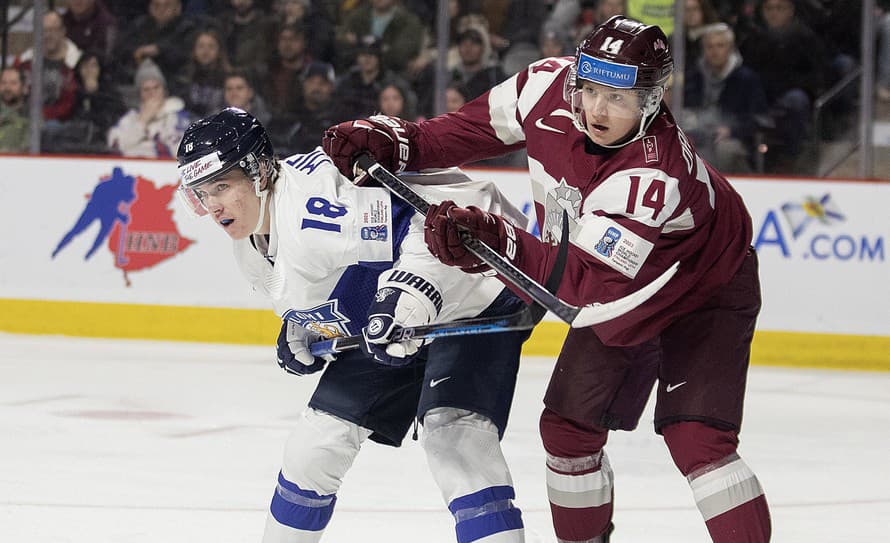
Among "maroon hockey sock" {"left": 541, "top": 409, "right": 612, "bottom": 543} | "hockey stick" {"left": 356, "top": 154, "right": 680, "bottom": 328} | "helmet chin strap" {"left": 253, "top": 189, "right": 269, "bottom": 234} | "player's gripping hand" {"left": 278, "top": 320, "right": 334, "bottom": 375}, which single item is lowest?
"maroon hockey sock" {"left": 541, "top": 409, "right": 612, "bottom": 543}

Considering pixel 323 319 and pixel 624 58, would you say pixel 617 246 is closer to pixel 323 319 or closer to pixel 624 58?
pixel 624 58

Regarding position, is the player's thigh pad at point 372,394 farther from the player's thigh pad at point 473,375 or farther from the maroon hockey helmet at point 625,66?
the maroon hockey helmet at point 625,66

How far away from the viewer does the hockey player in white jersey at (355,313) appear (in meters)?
2.35

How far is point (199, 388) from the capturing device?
16.8 ft

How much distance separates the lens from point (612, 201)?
2318 mm

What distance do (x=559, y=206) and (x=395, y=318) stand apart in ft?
1.45

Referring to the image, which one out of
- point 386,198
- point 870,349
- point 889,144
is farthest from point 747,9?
point 386,198

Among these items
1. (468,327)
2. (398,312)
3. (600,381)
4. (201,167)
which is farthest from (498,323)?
(201,167)

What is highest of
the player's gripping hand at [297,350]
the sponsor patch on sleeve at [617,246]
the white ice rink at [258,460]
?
the sponsor patch on sleeve at [617,246]

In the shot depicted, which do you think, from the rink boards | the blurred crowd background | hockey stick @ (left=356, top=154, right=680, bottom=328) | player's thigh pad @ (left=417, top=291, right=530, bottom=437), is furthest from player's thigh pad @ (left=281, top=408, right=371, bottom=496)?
the blurred crowd background

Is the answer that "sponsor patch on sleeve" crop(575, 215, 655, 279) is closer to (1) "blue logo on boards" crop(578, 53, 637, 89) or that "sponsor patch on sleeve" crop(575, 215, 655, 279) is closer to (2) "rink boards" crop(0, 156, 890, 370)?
(1) "blue logo on boards" crop(578, 53, 637, 89)

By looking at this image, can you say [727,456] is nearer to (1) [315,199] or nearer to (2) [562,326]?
(1) [315,199]

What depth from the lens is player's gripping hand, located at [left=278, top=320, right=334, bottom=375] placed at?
2652 millimetres

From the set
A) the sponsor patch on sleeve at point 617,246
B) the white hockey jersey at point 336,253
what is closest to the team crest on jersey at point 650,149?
the sponsor patch on sleeve at point 617,246
